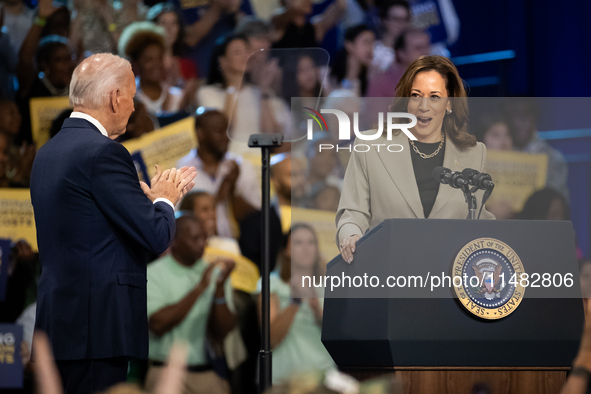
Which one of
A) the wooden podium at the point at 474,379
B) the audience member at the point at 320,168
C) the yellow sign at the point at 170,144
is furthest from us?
the yellow sign at the point at 170,144

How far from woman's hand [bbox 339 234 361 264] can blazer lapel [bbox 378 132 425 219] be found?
172mm

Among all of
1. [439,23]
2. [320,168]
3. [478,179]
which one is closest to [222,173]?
[439,23]

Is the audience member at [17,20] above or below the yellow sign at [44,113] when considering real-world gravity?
above

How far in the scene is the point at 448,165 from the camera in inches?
65.5

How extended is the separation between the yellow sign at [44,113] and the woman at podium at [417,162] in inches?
103

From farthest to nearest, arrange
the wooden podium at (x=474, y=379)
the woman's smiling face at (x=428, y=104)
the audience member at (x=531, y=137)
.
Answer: the audience member at (x=531, y=137) < the woman's smiling face at (x=428, y=104) < the wooden podium at (x=474, y=379)

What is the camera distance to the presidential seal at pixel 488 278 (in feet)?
4.81

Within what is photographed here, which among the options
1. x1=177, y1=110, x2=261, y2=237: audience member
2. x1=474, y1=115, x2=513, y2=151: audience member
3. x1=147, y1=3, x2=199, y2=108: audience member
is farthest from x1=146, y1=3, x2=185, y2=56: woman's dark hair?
x1=474, y1=115, x2=513, y2=151: audience member

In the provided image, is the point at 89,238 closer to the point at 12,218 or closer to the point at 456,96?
the point at 456,96

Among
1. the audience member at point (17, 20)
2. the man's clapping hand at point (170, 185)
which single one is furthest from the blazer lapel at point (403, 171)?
the audience member at point (17, 20)

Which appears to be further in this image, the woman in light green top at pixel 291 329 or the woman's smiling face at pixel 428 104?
the woman in light green top at pixel 291 329

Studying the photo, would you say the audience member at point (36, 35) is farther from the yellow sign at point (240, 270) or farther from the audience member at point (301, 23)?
the yellow sign at point (240, 270)

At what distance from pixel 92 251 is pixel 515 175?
124 cm

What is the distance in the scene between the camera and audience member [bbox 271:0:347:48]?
12.4ft
